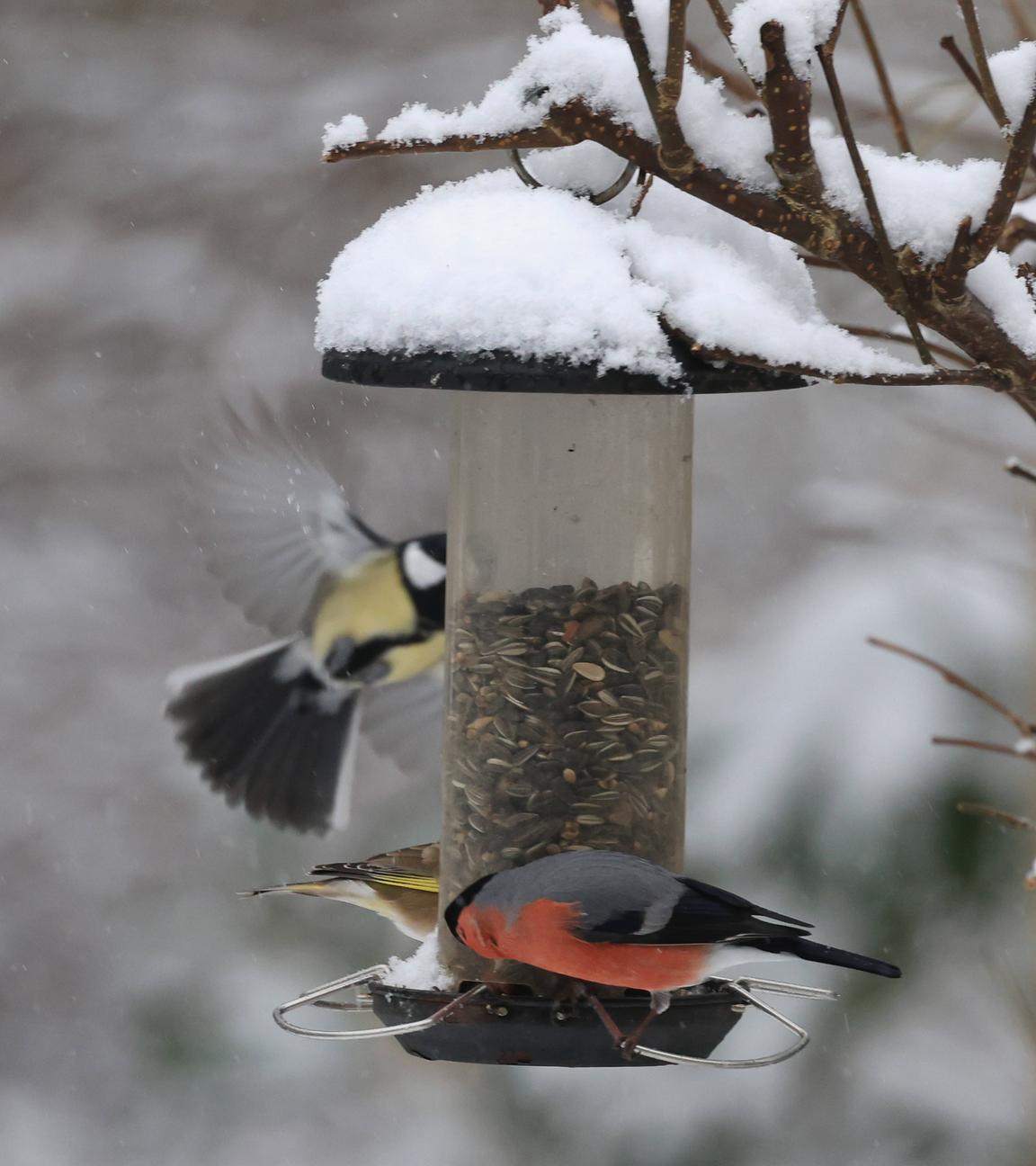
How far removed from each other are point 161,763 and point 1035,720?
320cm

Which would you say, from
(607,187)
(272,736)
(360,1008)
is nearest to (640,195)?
(607,187)

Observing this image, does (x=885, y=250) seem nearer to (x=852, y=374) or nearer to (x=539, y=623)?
(x=852, y=374)

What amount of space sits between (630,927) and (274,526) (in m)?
1.82

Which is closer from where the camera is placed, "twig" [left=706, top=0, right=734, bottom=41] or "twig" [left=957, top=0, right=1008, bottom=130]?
"twig" [left=957, top=0, right=1008, bottom=130]

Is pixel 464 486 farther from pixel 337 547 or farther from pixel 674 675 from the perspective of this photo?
pixel 337 547

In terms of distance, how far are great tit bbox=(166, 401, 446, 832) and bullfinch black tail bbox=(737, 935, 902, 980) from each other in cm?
148

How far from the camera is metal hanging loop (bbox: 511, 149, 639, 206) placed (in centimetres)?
202

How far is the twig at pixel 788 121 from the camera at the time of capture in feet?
5.05

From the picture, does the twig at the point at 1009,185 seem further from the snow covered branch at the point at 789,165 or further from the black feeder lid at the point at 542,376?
the black feeder lid at the point at 542,376

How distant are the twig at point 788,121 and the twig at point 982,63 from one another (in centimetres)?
16

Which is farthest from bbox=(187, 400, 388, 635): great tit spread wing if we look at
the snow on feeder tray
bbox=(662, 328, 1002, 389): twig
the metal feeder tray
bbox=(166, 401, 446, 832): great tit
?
bbox=(662, 328, 1002, 389): twig

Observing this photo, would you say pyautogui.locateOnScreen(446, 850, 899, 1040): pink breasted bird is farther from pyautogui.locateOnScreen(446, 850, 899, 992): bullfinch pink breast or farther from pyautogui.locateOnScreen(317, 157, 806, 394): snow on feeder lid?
pyautogui.locateOnScreen(317, 157, 806, 394): snow on feeder lid

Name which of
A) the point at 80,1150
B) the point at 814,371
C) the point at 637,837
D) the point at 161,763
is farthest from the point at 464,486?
the point at 80,1150

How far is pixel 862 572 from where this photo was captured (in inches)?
211
